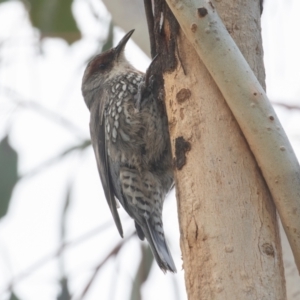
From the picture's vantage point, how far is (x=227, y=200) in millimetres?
1471

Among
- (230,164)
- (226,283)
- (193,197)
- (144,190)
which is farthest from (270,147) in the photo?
(144,190)

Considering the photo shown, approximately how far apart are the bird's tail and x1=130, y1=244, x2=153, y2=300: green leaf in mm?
599

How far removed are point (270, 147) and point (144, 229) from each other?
1009 millimetres

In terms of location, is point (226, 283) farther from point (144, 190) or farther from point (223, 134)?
point (144, 190)

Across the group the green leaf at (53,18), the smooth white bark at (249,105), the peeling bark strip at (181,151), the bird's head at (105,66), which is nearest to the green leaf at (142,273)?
the bird's head at (105,66)

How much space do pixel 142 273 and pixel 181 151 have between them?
1527 millimetres

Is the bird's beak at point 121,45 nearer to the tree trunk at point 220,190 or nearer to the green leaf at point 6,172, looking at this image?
the green leaf at point 6,172

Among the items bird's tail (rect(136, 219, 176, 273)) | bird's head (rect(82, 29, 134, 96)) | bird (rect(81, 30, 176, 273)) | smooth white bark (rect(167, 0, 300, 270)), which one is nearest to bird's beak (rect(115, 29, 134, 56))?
bird's head (rect(82, 29, 134, 96))

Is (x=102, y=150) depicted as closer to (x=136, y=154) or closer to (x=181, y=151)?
(x=136, y=154)

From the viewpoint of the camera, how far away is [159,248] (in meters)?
2.30

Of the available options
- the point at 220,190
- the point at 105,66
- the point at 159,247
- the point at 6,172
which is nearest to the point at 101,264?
the point at 159,247

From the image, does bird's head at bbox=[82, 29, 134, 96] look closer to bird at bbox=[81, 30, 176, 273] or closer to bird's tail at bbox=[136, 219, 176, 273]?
bird at bbox=[81, 30, 176, 273]

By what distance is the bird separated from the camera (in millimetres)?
2311

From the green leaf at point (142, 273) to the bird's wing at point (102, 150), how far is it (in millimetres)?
589
